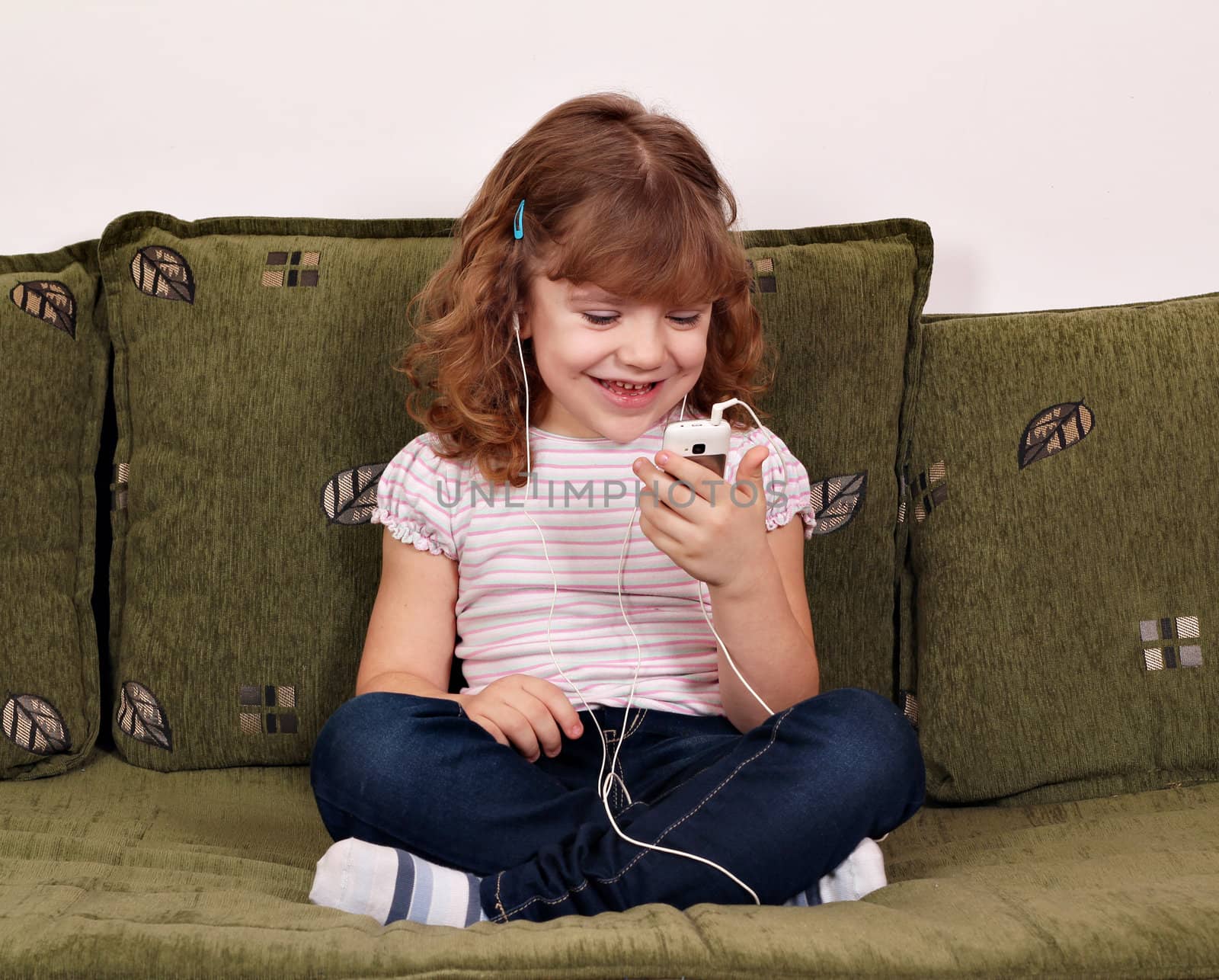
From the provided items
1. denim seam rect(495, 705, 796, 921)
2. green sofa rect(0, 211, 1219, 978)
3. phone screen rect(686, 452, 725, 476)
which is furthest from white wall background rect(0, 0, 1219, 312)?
denim seam rect(495, 705, 796, 921)

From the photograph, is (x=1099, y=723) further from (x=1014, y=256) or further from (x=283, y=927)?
(x=283, y=927)

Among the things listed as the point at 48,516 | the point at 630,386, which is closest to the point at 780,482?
the point at 630,386

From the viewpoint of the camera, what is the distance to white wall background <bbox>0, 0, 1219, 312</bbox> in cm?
151

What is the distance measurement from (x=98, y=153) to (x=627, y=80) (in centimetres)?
72

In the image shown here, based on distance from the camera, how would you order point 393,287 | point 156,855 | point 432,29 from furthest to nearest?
1. point 432,29
2. point 393,287
3. point 156,855

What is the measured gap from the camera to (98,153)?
1541 millimetres

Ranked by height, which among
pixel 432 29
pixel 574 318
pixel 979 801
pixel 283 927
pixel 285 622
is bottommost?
pixel 979 801

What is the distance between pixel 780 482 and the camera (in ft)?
3.93

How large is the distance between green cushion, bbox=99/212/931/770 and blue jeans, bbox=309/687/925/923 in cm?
27

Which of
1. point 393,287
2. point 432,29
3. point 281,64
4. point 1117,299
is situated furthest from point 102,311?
point 1117,299

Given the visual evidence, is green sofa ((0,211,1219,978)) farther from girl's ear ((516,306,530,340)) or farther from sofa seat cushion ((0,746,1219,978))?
girl's ear ((516,306,530,340))

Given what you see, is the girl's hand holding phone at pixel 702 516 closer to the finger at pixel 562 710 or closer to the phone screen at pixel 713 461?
the phone screen at pixel 713 461

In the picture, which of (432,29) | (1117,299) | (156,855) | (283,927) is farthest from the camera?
(1117,299)

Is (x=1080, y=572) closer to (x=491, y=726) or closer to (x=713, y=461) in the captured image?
(x=713, y=461)
